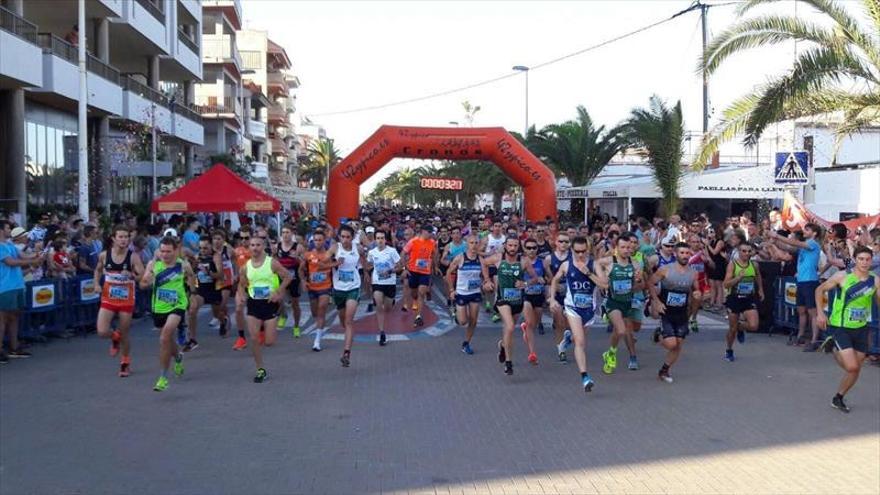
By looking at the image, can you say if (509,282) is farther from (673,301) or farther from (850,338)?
(850,338)

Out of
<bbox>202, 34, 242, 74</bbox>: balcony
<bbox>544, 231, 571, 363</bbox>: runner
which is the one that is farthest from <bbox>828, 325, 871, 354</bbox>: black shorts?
<bbox>202, 34, 242, 74</bbox>: balcony

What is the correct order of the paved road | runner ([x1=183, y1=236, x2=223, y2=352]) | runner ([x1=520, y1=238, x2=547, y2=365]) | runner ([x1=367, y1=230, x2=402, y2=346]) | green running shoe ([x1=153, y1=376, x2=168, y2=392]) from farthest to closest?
runner ([x1=367, y1=230, x2=402, y2=346]) < runner ([x1=183, y1=236, x2=223, y2=352]) < runner ([x1=520, y1=238, x2=547, y2=365]) < green running shoe ([x1=153, y1=376, x2=168, y2=392]) < the paved road

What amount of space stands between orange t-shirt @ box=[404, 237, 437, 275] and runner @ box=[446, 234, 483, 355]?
3.36 m

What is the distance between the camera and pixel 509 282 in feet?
34.3

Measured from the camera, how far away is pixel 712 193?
2492cm

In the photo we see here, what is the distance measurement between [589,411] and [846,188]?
22521 millimetres

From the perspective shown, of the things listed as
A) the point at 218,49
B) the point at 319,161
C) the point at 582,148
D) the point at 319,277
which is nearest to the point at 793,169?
the point at 319,277

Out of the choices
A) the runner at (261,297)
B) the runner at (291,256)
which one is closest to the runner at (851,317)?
the runner at (261,297)

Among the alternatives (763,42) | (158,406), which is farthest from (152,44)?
(158,406)

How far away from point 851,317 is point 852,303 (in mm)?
137

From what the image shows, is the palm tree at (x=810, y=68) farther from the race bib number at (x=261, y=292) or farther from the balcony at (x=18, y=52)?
the balcony at (x=18, y=52)

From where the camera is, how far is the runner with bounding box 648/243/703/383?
9.48 m

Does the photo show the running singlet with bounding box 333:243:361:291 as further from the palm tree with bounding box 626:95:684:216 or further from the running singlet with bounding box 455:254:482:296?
the palm tree with bounding box 626:95:684:216

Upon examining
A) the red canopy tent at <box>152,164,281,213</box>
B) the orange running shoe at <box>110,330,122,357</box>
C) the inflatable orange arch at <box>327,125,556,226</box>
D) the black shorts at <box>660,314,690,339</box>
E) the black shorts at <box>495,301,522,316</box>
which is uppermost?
the inflatable orange arch at <box>327,125,556,226</box>
